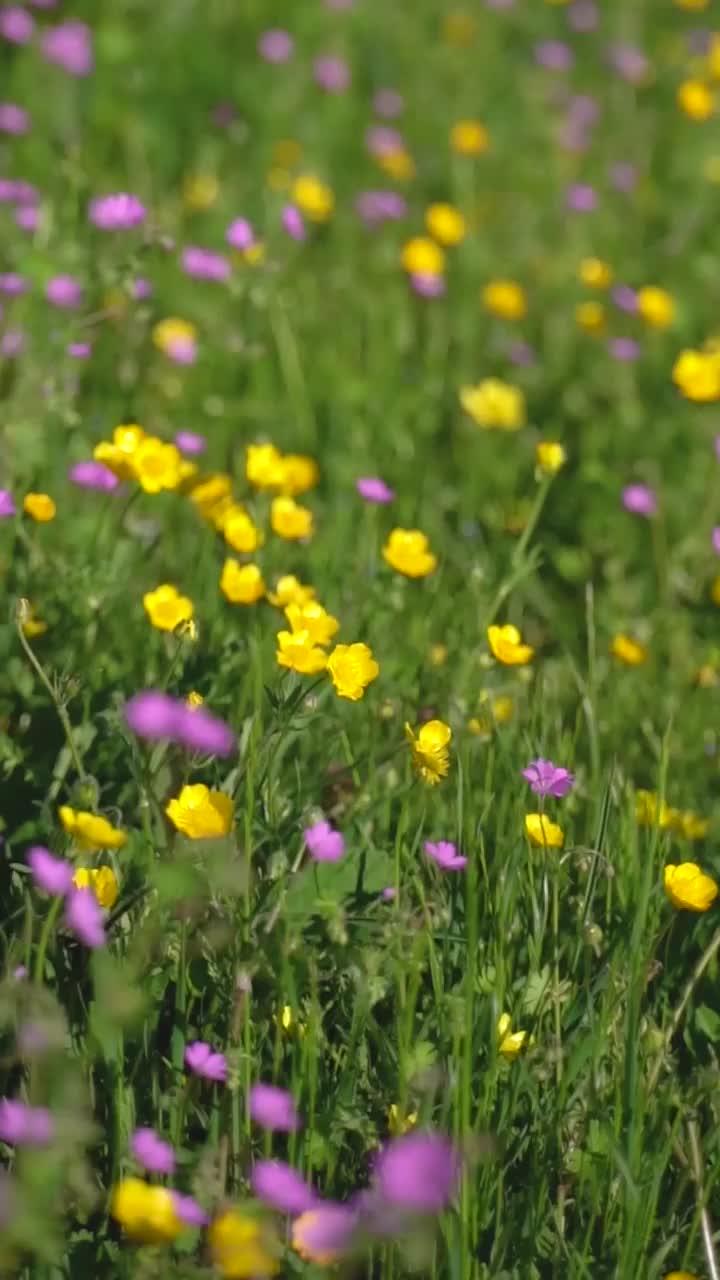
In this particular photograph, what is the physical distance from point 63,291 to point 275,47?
1739 millimetres

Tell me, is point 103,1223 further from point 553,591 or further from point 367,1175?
point 553,591

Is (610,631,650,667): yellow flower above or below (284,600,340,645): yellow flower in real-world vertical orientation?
below

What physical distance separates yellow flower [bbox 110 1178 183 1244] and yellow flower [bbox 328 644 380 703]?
0.61 metres

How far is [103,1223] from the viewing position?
1547 mm

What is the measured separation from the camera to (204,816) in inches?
64.8

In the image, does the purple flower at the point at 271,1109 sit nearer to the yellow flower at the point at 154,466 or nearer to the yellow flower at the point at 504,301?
the yellow flower at the point at 154,466

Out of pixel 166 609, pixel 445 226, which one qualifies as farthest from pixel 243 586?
pixel 445 226

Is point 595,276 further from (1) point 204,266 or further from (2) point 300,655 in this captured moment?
(2) point 300,655

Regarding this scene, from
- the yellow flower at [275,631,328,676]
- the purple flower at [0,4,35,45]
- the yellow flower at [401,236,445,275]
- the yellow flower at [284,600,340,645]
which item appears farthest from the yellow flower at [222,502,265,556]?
the purple flower at [0,4,35,45]

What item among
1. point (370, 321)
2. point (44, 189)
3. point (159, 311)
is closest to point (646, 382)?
point (370, 321)

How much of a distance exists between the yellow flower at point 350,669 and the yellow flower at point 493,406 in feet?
4.47

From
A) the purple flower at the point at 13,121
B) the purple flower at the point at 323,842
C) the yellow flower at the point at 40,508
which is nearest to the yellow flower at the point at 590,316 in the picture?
the purple flower at the point at 13,121

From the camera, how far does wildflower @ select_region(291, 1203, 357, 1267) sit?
1.28m

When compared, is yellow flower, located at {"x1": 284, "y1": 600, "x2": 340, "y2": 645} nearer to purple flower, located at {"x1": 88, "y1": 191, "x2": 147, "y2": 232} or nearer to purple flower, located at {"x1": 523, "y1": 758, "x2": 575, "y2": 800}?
purple flower, located at {"x1": 523, "y1": 758, "x2": 575, "y2": 800}
